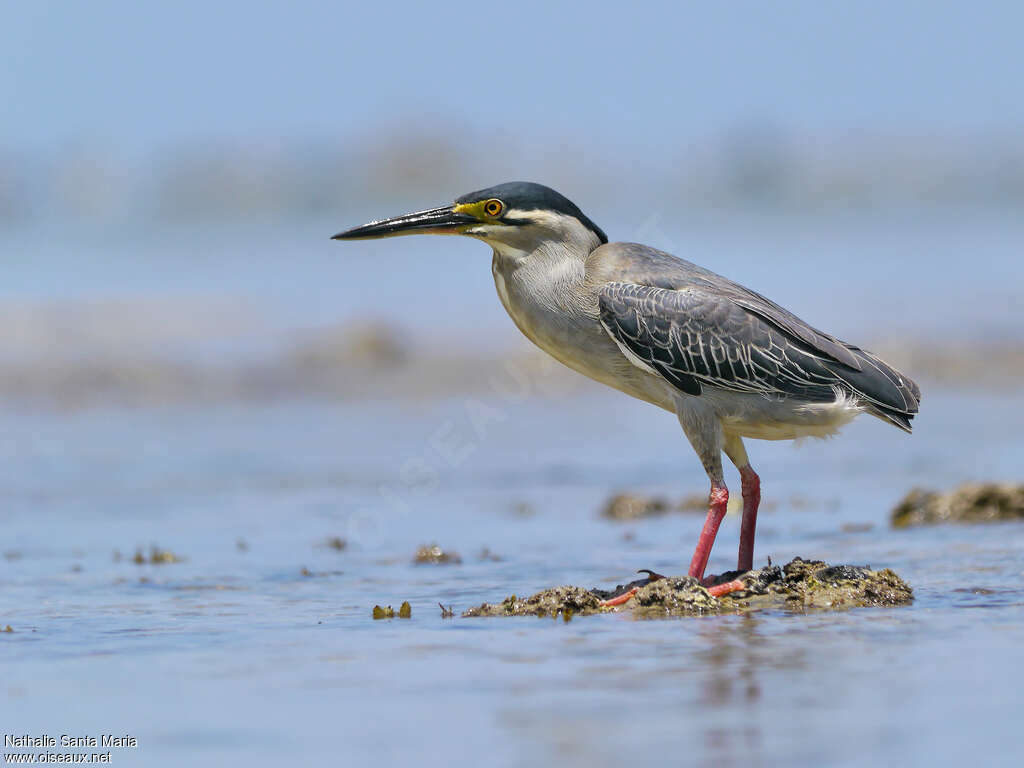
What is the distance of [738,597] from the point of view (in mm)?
7492

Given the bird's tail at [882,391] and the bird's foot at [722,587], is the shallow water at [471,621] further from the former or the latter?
the bird's tail at [882,391]

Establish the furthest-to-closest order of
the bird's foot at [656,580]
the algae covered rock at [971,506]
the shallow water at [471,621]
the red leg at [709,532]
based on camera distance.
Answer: the algae covered rock at [971,506]
the red leg at [709,532]
the bird's foot at [656,580]
the shallow water at [471,621]

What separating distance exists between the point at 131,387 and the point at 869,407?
14.5m

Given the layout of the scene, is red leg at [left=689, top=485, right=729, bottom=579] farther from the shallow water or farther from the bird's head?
the bird's head

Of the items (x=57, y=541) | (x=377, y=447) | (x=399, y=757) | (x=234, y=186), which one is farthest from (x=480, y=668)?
(x=234, y=186)

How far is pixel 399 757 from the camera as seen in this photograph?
468cm

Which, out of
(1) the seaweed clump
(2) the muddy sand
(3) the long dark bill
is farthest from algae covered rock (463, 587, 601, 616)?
(1) the seaweed clump

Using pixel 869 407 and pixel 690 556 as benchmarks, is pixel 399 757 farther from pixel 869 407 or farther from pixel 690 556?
pixel 690 556

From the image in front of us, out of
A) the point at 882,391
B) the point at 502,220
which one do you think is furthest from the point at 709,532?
the point at 502,220

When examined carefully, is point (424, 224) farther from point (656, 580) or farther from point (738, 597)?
point (738, 597)

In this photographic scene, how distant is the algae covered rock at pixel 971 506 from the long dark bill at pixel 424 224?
424cm

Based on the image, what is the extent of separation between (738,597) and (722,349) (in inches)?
51.1

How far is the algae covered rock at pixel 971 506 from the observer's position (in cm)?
1029

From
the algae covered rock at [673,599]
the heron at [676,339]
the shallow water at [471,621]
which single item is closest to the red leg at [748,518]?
the heron at [676,339]
